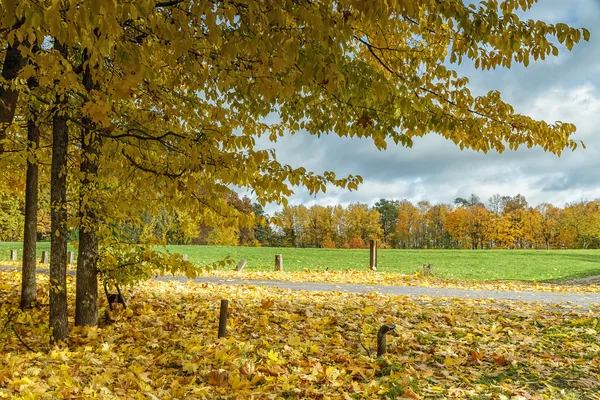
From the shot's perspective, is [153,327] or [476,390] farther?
[153,327]

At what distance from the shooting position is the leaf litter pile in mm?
4129

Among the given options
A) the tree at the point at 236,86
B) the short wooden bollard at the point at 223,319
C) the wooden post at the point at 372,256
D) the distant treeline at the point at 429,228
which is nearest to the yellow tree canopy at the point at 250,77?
the tree at the point at 236,86

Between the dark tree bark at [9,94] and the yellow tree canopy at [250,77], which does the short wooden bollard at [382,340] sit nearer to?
the yellow tree canopy at [250,77]

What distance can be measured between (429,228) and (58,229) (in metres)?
77.7

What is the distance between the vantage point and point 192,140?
4730 mm

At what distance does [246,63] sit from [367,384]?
151 inches

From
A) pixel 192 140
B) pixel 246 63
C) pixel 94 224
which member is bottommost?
pixel 94 224

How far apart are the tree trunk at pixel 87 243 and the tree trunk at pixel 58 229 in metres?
0.26

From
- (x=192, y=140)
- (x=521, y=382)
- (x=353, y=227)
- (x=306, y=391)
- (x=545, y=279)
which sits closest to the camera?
(x=306, y=391)

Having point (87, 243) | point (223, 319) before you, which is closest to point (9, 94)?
point (87, 243)

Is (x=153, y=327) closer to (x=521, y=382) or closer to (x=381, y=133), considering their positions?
(x=381, y=133)

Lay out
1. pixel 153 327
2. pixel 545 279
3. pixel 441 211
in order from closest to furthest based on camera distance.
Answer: pixel 153 327 < pixel 545 279 < pixel 441 211

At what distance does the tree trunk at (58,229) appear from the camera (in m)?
5.60

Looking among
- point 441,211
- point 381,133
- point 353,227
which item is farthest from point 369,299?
point 441,211
